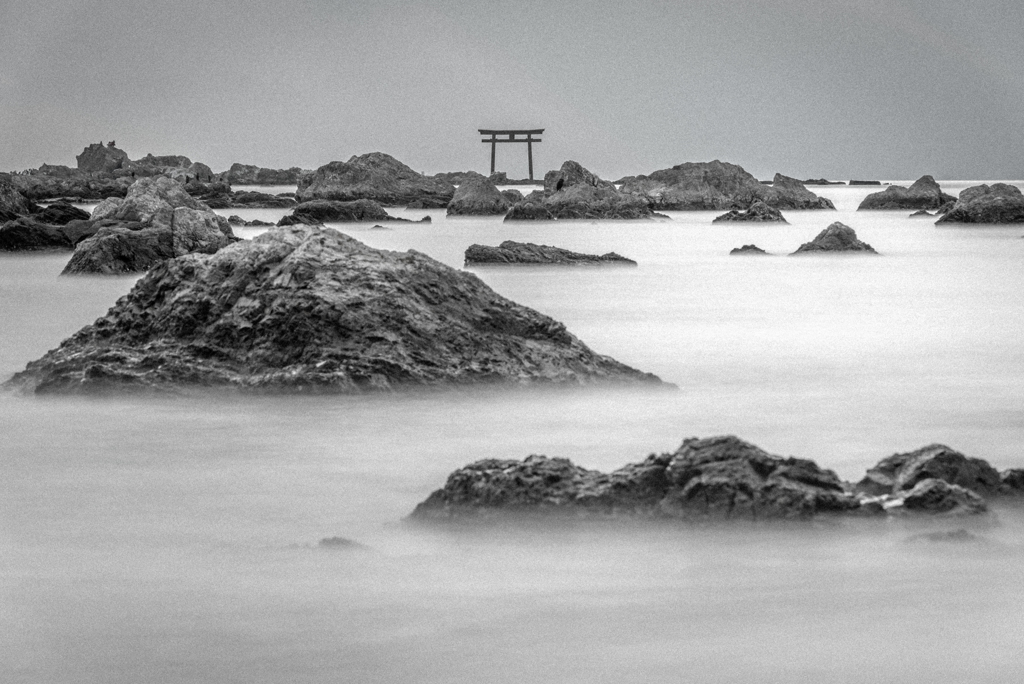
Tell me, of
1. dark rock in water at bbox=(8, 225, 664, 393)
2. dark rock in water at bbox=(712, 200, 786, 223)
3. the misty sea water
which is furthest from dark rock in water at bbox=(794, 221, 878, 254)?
dark rock in water at bbox=(8, 225, 664, 393)

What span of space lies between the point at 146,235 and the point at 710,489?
11107 mm

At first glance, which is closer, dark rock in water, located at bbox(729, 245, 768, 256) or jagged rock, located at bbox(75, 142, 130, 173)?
dark rock in water, located at bbox(729, 245, 768, 256)

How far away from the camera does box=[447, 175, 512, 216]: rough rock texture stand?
105 feet

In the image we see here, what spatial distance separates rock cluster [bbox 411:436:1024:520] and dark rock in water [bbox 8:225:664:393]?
1.93 metres

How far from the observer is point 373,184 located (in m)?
41.3

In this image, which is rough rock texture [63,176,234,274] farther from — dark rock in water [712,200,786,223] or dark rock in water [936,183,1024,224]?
dark rock in water [936,183,1024,224]

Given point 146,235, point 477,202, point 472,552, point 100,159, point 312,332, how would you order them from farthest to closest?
point 100,159 → point 477,202 → point 146,235 → point 312,332 → point 472,552

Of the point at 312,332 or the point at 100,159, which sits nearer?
the point at 312,332

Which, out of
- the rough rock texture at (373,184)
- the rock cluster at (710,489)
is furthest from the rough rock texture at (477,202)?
the rock cluster at (710,489)

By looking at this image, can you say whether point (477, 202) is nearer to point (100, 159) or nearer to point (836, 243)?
point (836, 243)

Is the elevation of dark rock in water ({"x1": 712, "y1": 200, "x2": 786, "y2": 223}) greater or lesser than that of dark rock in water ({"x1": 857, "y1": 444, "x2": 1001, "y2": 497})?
greater

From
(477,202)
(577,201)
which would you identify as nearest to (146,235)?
(577,201)

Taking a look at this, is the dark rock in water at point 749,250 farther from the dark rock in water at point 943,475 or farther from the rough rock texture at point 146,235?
the dark rock in water at point 943,475

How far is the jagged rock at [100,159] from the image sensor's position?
6556 centimetres
